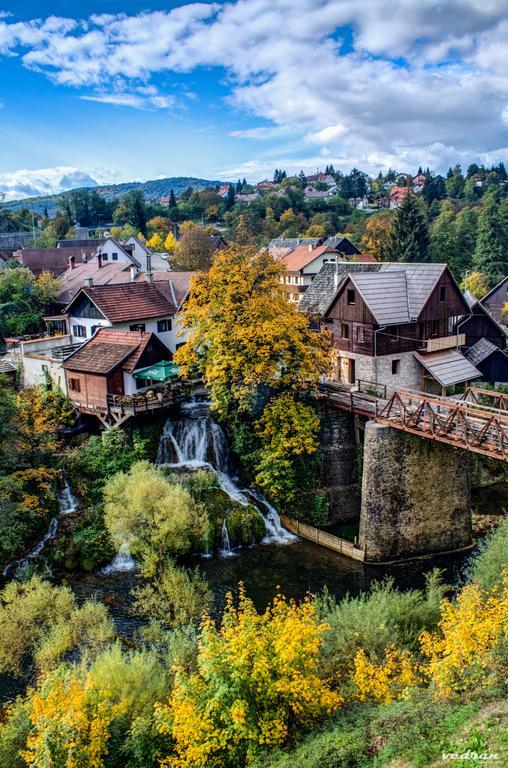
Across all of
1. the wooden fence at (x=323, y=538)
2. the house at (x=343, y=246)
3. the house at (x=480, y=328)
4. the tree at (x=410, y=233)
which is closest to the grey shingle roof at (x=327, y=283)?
the house at (x=480, y=328)

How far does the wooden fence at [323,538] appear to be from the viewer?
29.1 metres

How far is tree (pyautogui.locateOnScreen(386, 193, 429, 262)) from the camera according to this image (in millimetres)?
75250

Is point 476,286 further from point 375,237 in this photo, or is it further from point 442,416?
point 442,416

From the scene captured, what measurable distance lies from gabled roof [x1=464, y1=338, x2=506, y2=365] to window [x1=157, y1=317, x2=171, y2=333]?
23.0 metres

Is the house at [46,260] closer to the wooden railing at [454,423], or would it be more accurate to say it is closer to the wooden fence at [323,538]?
the wooden fence at [323,538]

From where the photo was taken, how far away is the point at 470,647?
14.7m

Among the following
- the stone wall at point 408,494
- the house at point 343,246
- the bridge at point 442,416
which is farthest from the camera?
the house at point 343,246

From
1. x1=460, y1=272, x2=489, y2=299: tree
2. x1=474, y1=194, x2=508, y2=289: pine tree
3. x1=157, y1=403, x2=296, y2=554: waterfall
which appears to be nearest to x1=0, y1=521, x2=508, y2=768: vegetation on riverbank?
x1=157, y1=403, x2=296, y2=554: waterfall

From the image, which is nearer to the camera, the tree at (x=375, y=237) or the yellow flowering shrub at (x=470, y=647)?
the yellow flowering shrub at (x=470, y=647)

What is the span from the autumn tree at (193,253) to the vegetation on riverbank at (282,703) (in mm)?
57849

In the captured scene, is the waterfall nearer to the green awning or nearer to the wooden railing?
the green awning

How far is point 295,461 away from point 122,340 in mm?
13855

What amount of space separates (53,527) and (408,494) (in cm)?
1780

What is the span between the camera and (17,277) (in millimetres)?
51906
